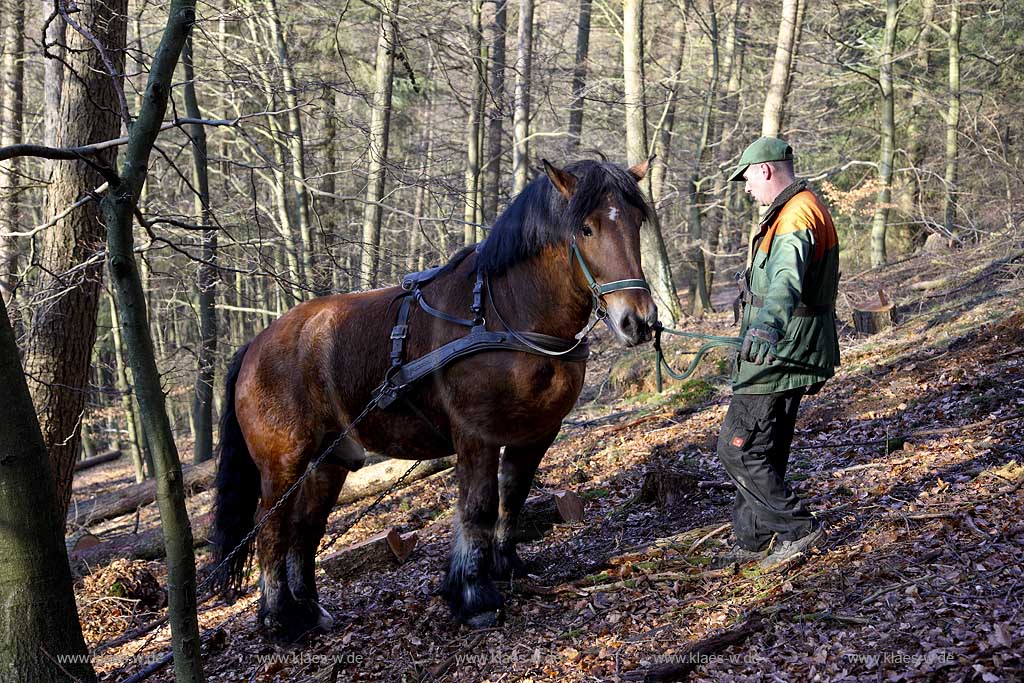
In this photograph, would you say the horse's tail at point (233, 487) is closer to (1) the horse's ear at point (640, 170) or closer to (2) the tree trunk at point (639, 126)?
(1) the horse's ear at point (640, 170)

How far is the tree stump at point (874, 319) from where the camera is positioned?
40.1 feet

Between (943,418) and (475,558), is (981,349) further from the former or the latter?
(475,558)

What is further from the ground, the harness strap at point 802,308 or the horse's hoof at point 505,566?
the harness strap at point 802,308

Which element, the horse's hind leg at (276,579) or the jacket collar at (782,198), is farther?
the horse's hind leg at (276,579)

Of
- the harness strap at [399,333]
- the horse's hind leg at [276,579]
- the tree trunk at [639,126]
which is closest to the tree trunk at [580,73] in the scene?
the tree trunk at [639,126]

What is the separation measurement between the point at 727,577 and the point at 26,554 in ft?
11.7

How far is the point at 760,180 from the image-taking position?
4.25 meters

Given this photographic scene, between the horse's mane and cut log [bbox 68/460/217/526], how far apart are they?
26.7 ft

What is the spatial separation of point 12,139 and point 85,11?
5762 millimetres

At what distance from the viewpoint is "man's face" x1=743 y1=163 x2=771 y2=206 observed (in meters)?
4.23

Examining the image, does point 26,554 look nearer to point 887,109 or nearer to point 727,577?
point 727,577

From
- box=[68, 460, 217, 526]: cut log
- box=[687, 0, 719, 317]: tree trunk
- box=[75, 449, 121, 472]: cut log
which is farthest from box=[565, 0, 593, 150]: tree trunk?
box=[75, 449, 121, 472]: cut log

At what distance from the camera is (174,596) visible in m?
3.38

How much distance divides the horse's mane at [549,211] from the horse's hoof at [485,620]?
204 centimetres
